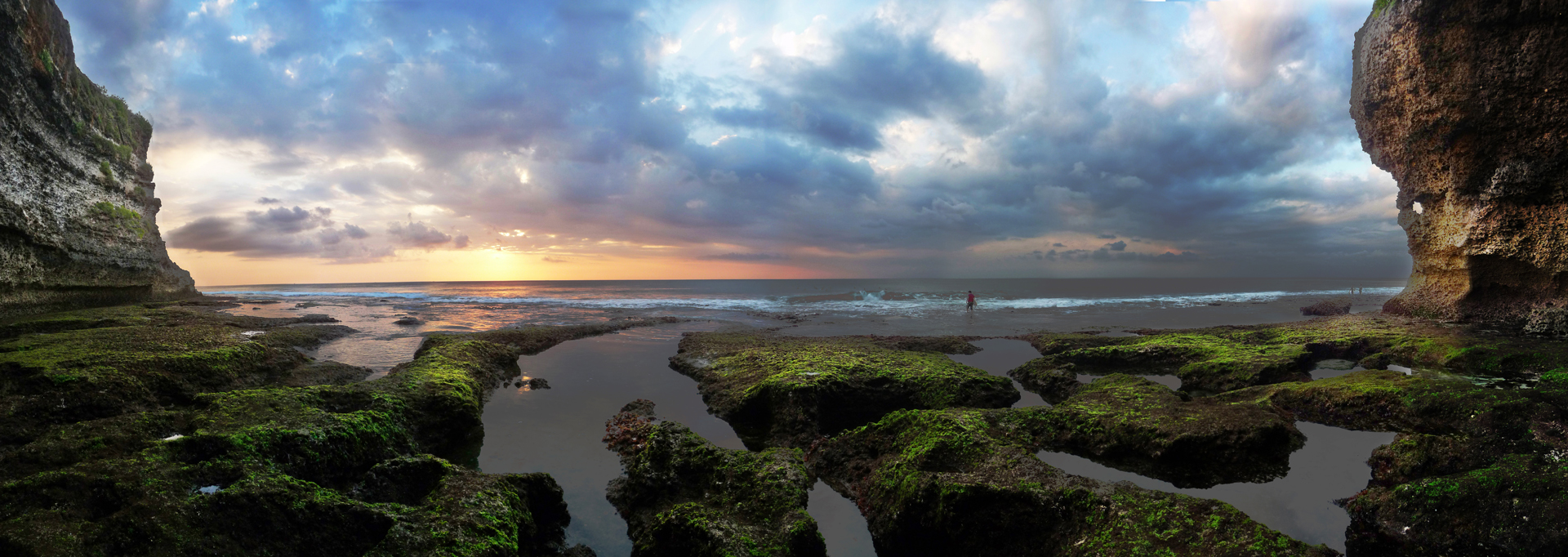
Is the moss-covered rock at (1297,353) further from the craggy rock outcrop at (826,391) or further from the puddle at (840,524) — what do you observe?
the puddle at (840,524)

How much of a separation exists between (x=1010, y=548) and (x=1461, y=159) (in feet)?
58.9

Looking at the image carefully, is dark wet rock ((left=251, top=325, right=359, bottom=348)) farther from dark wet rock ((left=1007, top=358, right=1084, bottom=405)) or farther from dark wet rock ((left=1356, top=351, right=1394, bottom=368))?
dark wet rock ((left=1356, top=351, right=1394, bottom=368))

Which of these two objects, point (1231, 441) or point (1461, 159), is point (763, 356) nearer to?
point (1231, 441)

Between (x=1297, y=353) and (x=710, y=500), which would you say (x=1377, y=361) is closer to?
(x=1297, y=353)

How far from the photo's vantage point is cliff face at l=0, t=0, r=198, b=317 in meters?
14.6

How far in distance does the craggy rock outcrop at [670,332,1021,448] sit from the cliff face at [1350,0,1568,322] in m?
13.3

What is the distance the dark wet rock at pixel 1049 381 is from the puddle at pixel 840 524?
17.6 ft

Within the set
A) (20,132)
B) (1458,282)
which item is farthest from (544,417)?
(1458,282)

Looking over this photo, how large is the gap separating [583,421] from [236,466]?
4.16 m

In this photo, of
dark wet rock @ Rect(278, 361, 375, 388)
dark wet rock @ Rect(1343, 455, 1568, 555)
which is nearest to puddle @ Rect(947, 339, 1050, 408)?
dark wet rock @ Rect(1343, 455, 1568, 555)

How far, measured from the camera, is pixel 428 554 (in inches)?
145

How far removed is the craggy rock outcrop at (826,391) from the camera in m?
8.00

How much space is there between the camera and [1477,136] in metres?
12.7

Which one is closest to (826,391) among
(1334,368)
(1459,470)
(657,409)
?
(657,409)
